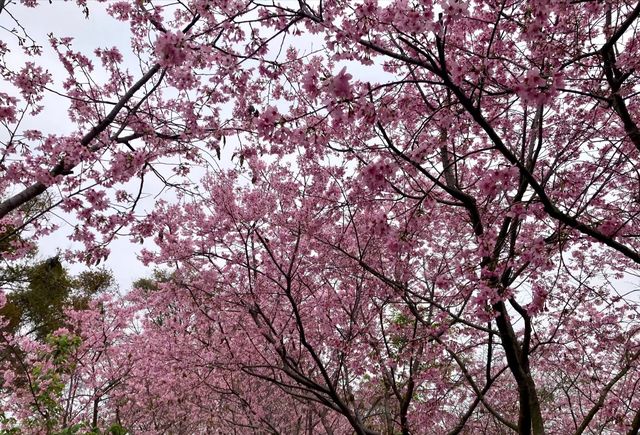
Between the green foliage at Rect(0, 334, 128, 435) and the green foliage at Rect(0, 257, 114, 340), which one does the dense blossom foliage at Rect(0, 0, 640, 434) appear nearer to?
the green foliage at Rect(0, 334, 128, 435)

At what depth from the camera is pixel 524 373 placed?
4406 mm

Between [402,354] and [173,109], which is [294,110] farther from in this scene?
[402,354]

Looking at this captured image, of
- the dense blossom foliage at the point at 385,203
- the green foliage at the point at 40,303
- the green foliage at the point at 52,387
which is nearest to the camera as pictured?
the dense blossom foliage at the point at 385,203

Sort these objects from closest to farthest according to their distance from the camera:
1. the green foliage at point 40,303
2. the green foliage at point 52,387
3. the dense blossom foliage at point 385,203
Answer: the dense blossom foliage at point 385,203 → the green foliage at point 52,387 → the green foliage at point 40,303

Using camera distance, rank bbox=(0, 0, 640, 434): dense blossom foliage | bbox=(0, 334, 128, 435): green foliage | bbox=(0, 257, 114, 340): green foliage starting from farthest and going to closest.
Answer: bbox=(0, 257, 114, 340): green foliage
bbox=(0, 334, 128, 435): green foliage
bbox=(0, 0, 640, 434): dense blossom foliage

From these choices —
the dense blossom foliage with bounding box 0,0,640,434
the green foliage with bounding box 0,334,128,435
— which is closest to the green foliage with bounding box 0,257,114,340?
the dense blossom foliage with bounding box 0,0,640,434

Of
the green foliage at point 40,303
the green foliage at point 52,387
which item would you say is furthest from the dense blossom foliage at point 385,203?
the green foliage at point 40,303

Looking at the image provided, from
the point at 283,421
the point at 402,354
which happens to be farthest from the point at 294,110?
the point at 283,421

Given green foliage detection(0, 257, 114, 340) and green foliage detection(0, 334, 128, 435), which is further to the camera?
green foliage detection(0, 257, 114, 340)

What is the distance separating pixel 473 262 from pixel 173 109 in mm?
3578

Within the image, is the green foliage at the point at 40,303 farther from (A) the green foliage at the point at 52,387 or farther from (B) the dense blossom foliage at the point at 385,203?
(A) the green foliage at the point at 52,387

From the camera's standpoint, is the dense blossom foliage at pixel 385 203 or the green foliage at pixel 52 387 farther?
the green foliage at pixel 52 387

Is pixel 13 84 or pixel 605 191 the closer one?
pixel 13 84

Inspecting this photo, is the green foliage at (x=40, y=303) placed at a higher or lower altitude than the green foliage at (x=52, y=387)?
higher
